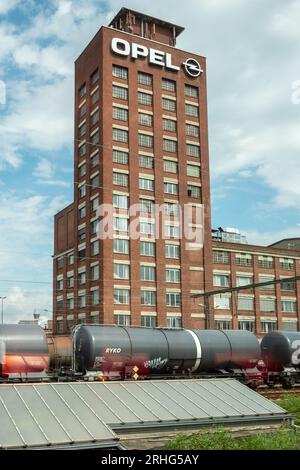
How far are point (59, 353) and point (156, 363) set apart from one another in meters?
7.68

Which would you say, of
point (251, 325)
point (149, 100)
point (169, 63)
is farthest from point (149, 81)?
point (251, 325)

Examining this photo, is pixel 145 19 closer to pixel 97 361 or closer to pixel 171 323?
pixel 171 323

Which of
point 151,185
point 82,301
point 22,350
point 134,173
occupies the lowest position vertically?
point 22,350

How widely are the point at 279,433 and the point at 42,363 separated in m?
18.2

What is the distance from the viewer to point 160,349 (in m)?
30.6

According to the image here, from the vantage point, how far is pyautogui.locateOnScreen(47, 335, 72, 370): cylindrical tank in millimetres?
34531

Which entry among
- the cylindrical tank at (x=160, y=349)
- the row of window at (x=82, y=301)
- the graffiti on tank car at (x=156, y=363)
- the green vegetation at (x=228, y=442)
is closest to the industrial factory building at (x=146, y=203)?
the row of window at (x=82, y=301)

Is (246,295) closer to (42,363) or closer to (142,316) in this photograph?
(142,316)

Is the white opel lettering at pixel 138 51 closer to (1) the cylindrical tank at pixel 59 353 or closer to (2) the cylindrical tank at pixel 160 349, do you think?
A: (1) the cylindrical tank at pixel 59 353

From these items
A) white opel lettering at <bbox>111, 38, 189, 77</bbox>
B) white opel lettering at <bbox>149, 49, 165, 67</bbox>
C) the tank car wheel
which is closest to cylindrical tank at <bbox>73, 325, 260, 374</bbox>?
the tank car wheel

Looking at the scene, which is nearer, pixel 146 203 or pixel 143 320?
pixel 143 320
